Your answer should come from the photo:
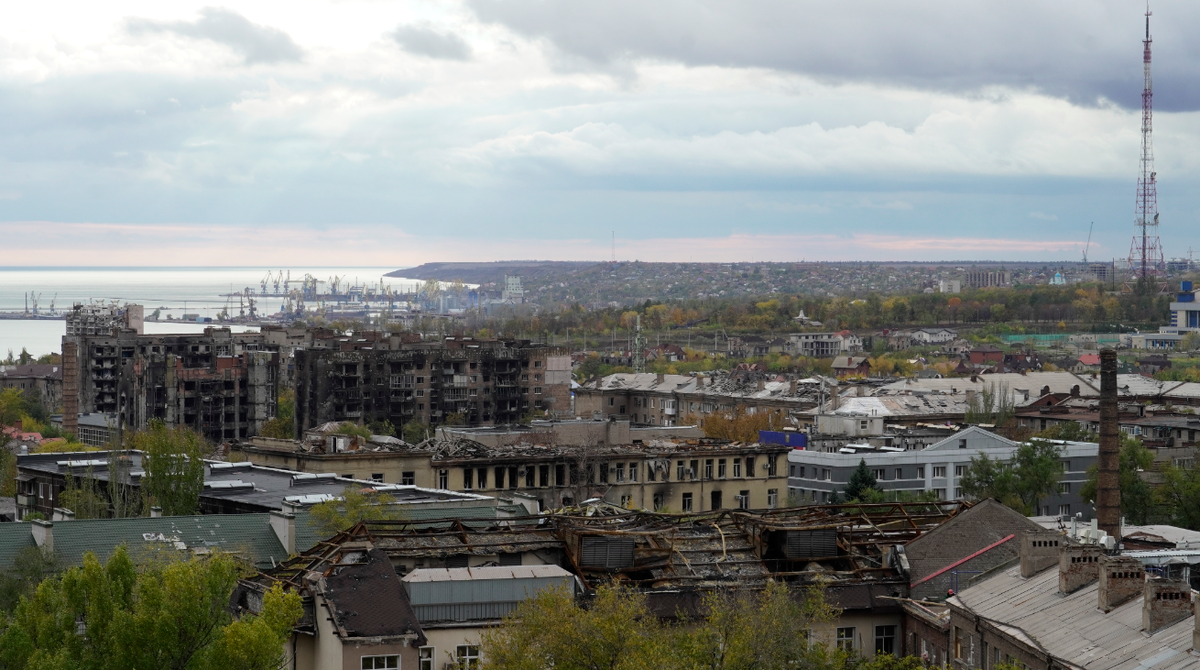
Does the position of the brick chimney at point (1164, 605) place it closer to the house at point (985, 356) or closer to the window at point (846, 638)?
the window at point (846, 638)

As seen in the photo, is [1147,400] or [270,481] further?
[1147,400]

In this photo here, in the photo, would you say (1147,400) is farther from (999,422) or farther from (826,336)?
(826,336)

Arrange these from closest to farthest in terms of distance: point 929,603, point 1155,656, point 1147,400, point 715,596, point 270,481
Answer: point 1155,656
point 715,596
point 929,603
point 270,481
point 1147,400

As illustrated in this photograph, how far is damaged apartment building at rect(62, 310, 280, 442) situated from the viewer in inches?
4080

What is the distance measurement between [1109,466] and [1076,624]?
23.4 meters

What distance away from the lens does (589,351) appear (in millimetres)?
186625

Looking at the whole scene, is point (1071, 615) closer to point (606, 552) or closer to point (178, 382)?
point (606, 552)

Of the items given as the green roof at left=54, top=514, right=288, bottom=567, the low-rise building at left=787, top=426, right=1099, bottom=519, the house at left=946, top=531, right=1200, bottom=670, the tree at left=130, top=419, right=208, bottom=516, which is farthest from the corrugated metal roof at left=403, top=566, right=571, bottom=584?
the low-rise building at left=787, top=426, right=1099, bottom=519

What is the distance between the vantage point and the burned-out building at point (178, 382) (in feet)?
340

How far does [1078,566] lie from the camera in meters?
23.8

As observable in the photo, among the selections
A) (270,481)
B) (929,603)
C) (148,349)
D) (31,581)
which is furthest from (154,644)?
(148,349)

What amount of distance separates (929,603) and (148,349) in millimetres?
86959

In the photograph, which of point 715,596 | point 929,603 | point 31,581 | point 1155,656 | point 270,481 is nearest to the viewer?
point 1155,656

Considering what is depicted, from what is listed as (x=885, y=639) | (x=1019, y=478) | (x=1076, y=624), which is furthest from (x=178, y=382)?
(x=1076, y=624)
